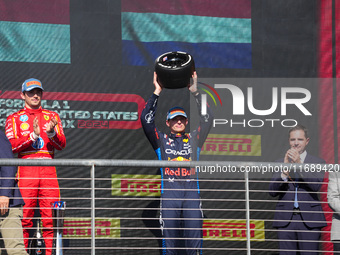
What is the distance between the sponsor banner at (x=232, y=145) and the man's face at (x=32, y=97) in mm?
1481

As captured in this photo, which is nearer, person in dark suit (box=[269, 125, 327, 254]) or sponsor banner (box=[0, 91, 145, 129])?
person in dark suit (box=[269, 125, 327, 254])

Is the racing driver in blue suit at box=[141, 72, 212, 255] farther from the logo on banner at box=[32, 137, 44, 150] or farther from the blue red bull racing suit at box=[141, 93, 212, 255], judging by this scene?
the logo on banner at box=[32, 137, 44, 150]

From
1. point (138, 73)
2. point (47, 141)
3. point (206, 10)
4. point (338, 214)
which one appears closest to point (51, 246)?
point (47, 141)

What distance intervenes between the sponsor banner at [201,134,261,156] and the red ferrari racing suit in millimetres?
1359

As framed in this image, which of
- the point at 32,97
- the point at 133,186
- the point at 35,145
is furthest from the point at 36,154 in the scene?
the point at 133,186

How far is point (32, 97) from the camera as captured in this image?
4523mm

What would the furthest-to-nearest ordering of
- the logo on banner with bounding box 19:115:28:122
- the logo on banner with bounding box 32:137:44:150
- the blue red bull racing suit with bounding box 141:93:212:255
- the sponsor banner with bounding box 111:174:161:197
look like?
the sponsor banner with bounding box 111:174:161:197 < the logo on banner with bounding box 19:115:28:122 < the logo on banner with bounding box 32:137:44:150 < the blue red bull racing suit with bounding box 141:93:212:255

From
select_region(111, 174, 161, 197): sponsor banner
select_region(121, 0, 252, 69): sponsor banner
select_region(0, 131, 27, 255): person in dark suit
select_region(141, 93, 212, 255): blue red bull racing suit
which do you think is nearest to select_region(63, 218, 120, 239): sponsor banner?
select_region(111, 174, 161, 197): sponsor banner

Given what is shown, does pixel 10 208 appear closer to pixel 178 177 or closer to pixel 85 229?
pixel 85 229

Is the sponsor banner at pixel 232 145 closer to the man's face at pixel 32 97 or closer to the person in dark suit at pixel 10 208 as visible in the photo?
the man's face at pixel 32 97

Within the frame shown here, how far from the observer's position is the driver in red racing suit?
4.23 meters

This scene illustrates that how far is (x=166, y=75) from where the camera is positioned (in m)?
4.40

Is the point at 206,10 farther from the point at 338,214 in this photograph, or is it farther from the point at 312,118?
the point at 338,214

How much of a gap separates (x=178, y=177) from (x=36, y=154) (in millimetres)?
1071
